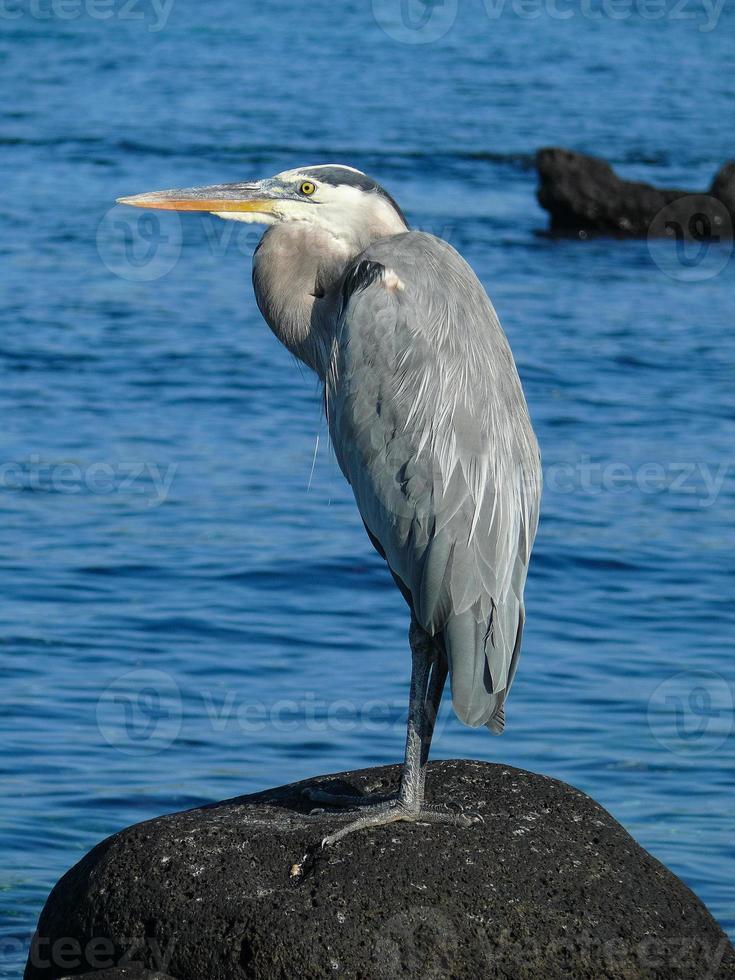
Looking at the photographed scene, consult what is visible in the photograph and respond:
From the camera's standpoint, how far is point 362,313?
618 cm

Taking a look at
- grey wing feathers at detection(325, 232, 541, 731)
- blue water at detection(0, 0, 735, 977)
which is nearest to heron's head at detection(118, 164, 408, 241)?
grey wing feathers at detection(325, 232, 541, 731)

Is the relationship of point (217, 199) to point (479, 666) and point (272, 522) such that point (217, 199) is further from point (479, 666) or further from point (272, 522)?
point (272, 522)

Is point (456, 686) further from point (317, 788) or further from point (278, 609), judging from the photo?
point (278, 609)

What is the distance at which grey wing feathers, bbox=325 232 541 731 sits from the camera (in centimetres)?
603

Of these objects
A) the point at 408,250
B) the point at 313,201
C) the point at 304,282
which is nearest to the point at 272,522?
the point at 304,282

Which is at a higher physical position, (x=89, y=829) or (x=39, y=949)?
(x=39, y=949)

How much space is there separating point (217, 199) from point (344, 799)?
243 cm

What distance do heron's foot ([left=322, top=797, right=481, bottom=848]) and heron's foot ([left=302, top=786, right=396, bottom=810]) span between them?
0.40ft

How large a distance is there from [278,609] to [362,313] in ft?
16.1

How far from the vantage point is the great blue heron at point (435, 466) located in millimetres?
5973

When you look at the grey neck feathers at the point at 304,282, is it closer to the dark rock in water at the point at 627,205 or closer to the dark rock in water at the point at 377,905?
the dark rock in water at the point at 377,905

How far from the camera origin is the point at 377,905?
18.0 feet

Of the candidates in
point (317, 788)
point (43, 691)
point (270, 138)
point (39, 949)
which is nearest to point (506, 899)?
point (317, 788)

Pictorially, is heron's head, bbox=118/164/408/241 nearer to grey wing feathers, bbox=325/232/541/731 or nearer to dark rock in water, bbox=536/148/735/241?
grey wing feathers, bbox=325/232/541/731
